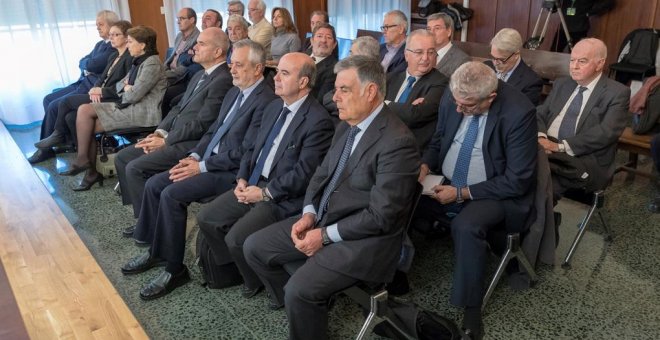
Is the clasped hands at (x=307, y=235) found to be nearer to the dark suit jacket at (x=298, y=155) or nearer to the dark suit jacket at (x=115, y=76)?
the dark suit jacket at (x=298, y=155)

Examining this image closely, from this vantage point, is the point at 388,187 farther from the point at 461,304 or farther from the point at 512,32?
the point at 512,32

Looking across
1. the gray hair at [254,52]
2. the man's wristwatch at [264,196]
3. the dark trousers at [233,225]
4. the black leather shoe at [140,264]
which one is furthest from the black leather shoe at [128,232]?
the gray hair at [254,52]

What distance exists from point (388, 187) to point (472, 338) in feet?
A: 2.62

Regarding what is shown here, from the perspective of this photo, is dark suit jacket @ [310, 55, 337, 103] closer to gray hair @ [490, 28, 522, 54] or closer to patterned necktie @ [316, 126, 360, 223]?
gray hair @ [490, 28, 522, 54]

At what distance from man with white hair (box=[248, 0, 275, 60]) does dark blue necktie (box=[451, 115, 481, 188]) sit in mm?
3434

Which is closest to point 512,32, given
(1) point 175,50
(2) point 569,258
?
(2) point 569,258

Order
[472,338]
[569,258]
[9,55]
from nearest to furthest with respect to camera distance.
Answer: [472,338], [569,258], [9,55]

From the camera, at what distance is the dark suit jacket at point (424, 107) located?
111 inches

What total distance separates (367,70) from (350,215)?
559 millimetres

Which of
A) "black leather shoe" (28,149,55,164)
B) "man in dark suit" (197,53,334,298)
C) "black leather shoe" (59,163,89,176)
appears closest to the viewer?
"man in dark suit" (197,53,334,298)

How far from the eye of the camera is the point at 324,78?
12.5 ft

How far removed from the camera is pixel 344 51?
5.13 meters

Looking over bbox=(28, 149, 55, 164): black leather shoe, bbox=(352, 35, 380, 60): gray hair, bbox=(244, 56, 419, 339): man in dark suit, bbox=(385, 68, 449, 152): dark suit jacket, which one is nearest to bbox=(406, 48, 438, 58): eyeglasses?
bbox=(385, 68, 449, 152): dark suit jacket

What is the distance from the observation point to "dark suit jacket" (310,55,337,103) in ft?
12.4
